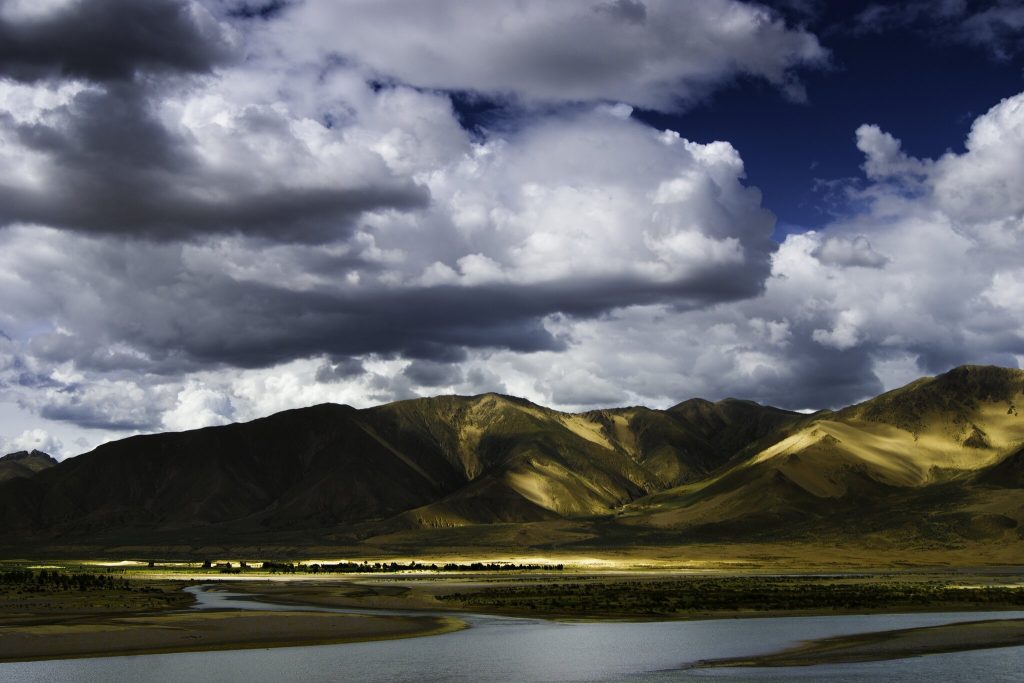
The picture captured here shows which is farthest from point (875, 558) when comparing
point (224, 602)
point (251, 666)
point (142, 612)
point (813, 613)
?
point (251, 666)

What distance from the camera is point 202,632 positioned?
63750mm

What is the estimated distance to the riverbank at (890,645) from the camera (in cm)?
5338

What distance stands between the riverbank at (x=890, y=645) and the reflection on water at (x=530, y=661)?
174 cm

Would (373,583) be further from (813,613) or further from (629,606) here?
(813,613)

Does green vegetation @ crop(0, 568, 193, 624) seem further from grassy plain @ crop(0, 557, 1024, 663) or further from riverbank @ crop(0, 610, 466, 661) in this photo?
riverbank @ crop(0, 610, 466, 661)

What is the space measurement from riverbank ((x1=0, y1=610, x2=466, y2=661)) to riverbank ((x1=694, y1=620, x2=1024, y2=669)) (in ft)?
74.0

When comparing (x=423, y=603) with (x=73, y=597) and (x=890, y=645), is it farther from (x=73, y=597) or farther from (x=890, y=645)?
(x=890, y=645)

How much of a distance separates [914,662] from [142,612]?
53.2 m

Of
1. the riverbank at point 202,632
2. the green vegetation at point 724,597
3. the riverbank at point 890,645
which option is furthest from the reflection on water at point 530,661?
the green vegetation at point 724,597

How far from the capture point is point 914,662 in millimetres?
53000

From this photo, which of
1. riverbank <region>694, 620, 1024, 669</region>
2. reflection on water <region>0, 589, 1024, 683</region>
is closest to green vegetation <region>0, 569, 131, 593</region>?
reflection on water <region>0, 589, 1024, 683</region>

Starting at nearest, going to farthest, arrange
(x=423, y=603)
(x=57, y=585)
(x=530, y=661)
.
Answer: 1. (x=530, y=661)
2. (x=423, y=603)
3. (x=57, y=585)

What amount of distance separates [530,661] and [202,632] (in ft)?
73.7

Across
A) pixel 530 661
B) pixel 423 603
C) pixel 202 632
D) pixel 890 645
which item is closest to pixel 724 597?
pixel 423 603
